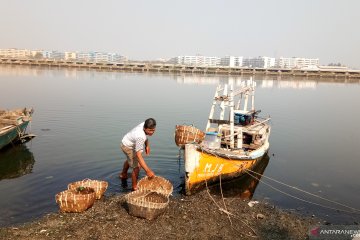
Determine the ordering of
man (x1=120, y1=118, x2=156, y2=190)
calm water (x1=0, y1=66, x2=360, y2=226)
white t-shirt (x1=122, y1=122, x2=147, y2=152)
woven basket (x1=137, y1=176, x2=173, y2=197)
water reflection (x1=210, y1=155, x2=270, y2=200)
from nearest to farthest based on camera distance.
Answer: man (x1=120, y1=118, x2=156, y2=190), white t-shirt (x1=122, y1=122, x2=147, y2=152), woven basket (x1=137, y1=176, x2=173, y2=197), calm water (x1=0, y1=66, x2=360, y2=226), water reflection (x1=210, y1=155, x2=270, y2=200)

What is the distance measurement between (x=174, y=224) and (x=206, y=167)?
3309 mm

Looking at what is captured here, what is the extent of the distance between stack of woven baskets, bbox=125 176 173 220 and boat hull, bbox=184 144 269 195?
105 cm

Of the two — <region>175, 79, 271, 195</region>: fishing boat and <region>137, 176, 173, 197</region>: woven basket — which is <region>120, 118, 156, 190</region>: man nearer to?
<region>137, 176, 173, 197</region>: woven basket

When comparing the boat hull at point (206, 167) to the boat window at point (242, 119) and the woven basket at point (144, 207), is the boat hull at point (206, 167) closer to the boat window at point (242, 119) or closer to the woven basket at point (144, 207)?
the woven basket at point (144, 207)

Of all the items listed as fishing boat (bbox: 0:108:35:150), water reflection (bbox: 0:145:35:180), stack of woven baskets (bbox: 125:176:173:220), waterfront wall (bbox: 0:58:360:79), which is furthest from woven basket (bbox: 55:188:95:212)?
waterfront wall (bbox: 0:58:360:79)

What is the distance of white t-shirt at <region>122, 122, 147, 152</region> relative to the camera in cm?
930

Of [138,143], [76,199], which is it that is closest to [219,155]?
[138,143]

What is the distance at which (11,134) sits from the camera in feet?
51.5

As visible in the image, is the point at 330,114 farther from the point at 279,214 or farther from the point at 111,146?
the point at 279,214

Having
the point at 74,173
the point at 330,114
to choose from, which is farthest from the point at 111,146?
the point at 330,114

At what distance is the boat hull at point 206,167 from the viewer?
1069 cm

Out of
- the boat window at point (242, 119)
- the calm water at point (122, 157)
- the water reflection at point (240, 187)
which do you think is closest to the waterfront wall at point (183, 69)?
the calm water at point (122, 157)

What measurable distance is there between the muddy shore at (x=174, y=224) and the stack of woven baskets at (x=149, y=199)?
0.65 feet

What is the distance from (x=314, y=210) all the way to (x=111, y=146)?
9.74m
